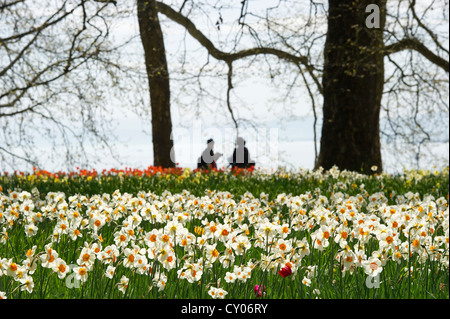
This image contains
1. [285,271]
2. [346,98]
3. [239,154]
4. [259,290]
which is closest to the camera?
[285,271]

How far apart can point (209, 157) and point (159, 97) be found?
2.09 metres

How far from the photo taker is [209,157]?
47.4 ft

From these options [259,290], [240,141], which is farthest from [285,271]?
[240,141]

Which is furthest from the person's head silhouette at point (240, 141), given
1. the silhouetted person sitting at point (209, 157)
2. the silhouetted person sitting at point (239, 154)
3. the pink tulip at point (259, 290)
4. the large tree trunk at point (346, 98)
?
the pink tulip at point (259, 290)

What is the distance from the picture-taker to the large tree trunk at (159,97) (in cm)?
1391

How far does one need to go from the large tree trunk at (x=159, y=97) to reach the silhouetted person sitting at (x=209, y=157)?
0.88 metres

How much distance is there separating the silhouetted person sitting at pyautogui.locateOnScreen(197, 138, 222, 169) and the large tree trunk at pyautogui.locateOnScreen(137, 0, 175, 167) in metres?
0.88

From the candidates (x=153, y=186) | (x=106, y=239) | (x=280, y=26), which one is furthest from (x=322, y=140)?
(x=106, y=239)

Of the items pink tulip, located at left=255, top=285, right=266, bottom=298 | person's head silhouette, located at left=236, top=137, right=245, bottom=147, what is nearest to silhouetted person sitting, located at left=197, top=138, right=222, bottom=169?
person's head silhouette, located at left=236, top=137, right=245, bottom=147

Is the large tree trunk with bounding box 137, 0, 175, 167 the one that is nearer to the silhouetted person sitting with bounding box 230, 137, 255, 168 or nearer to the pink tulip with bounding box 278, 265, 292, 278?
the silhouetted person sitting with bounding box 230, 137, 255, 168

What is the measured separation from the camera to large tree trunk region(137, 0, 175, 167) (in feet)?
45.6

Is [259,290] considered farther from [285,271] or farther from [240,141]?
[240,141]
